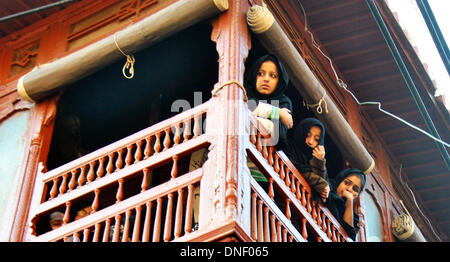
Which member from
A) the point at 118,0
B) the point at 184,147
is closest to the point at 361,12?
the point at 118,0

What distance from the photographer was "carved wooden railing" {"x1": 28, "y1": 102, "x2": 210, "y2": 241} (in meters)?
8.81

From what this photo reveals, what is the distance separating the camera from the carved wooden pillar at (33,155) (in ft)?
32.2

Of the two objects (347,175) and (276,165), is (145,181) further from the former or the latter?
(347,175)

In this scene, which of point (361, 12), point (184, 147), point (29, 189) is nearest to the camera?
point (184, 147)

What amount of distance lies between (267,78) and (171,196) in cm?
206

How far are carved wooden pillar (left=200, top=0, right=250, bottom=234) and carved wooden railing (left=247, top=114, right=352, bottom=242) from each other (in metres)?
0.27

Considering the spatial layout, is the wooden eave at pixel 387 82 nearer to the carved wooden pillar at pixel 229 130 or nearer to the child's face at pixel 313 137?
the child's face at pixel 313 137

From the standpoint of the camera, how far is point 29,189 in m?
10.1

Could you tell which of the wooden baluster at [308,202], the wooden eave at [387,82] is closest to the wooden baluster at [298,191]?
the wooden baluster at [308,202]

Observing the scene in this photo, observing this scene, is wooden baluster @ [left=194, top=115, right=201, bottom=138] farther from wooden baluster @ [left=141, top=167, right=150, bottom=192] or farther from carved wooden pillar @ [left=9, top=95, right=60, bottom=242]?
carved wooden pillar @ [left=9, top=95, right=60, bottom=242]

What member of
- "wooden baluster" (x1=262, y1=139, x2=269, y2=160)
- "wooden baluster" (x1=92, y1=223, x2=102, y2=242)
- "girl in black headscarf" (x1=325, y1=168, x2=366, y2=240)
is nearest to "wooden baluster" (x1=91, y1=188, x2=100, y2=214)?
"wooden baluster" (x1=92, y1=223, x2=102, y2=242)
